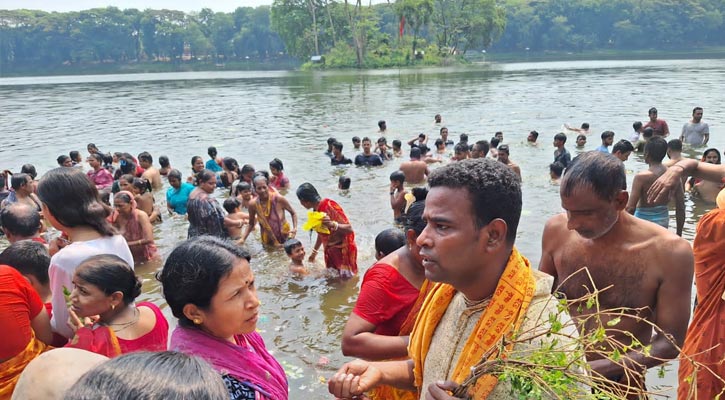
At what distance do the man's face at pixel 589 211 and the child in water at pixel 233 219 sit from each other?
255 inches

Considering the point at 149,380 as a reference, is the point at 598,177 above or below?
above

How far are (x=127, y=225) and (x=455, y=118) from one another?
18603 millimetres

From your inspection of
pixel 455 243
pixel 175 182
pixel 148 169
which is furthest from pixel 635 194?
pixel 148 169

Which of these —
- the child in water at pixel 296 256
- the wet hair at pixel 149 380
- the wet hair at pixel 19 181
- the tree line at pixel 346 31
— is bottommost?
the child in water at pixel 296 256

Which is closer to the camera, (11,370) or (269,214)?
(11,370)

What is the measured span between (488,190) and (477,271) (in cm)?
29

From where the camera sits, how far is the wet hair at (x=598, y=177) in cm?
277

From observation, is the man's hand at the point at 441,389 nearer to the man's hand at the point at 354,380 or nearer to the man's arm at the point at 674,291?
the man's hand at the point at 354,380

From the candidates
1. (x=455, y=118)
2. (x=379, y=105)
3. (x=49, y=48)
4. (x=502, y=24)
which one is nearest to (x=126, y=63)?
(x=49, y=48)

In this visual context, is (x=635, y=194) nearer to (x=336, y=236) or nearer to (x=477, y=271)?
(x=336, y=236)

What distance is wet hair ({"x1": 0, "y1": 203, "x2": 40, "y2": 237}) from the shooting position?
4.36m

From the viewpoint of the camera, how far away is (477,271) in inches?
74.7

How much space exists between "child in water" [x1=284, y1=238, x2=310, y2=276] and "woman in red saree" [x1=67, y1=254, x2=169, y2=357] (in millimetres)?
4343

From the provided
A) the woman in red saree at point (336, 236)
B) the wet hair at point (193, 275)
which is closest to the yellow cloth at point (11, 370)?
the wet hair at point (193, 275)
